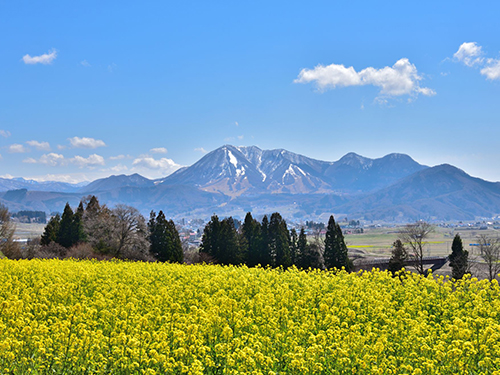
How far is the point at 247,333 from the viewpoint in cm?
810

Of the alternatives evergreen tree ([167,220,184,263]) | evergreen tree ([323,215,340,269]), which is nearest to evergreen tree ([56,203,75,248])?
evergreen tree ([167,220,184,263])

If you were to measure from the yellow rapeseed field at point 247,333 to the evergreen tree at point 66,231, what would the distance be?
3735cm

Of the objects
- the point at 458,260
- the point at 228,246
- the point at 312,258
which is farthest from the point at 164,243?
the point at 458,260

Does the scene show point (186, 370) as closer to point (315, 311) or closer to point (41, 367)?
point (41, 367)

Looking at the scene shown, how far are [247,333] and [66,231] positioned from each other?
46118 mm

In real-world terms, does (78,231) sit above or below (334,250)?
above

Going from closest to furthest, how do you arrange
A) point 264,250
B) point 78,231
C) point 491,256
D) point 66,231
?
point 264,250
point 491,256
point 78,231
point 66,231

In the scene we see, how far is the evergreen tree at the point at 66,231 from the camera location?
48.1 metres

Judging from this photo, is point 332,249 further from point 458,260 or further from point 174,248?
point 174,248

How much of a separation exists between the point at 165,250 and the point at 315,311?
3744 cm

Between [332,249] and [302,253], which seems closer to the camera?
[332,249]

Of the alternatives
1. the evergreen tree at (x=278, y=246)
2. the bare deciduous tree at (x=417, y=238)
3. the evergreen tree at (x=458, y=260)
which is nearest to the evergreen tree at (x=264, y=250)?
the evergreen tree at (x=278, y=246)

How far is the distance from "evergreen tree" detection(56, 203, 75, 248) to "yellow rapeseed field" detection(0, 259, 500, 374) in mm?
37351

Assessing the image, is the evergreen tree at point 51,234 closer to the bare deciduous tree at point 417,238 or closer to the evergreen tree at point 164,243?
the evergreen tree at point 164,243
